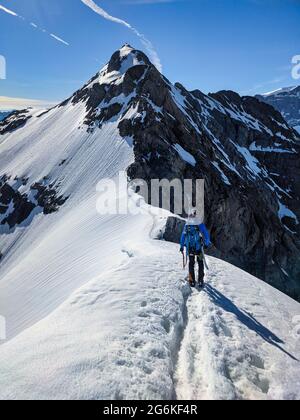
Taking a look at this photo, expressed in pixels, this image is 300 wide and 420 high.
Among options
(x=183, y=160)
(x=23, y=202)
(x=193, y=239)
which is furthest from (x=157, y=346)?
(x=23, y=202)

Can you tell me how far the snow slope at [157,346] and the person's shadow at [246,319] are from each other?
0.03 metres

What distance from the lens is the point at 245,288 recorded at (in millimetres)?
11211

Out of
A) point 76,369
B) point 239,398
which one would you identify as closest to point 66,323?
point 76,369

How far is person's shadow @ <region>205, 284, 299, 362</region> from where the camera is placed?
8.00m

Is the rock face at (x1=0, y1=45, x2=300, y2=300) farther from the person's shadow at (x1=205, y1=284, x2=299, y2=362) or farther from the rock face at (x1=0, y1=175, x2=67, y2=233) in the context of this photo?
the person's shadow at (x1=205, y1=284, x2=299, y2=362)

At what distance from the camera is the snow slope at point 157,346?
19.2 feet

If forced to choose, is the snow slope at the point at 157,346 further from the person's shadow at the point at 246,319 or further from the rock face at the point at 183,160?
the rock face at the point at 183,160

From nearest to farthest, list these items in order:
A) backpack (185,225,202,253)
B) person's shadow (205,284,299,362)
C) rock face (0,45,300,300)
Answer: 1. person's shadow (205,284,299,362)
2. backpack (185,225,202,253)
3. rock face (0,45,300,300)

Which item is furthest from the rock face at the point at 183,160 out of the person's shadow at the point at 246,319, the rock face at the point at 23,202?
the person's shadow at the point at 246,319

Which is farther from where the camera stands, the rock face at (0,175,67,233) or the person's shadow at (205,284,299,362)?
the rock face at (0,175,67,233)

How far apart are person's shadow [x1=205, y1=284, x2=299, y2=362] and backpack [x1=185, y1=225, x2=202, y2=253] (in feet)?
4.31

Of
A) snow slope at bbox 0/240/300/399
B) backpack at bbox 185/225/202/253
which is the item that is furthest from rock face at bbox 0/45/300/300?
snow slope at bbox 0/240/300/399

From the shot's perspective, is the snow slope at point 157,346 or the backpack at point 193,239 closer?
the snow slope at point 157,346
